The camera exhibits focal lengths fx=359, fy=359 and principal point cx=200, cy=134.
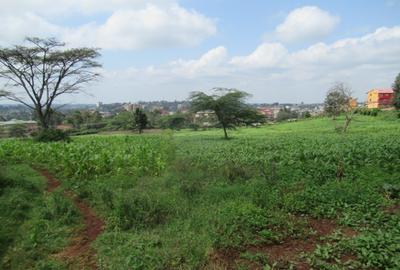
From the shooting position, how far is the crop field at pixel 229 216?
17.9ft

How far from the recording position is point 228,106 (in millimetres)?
26797

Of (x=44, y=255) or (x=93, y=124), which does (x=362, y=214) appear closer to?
(x=44, y=255)

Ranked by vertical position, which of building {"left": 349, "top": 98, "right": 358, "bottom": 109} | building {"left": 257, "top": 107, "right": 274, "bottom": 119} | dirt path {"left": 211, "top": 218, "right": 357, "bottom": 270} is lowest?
dirt path {"left": 211, "top": 218, "right": 357, "bottom": 270}

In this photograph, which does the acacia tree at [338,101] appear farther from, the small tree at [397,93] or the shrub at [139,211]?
the shrub at [139,211]

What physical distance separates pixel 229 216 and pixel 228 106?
803 inches

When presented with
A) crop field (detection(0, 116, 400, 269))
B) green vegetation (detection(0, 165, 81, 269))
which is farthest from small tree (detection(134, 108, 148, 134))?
green vegetation (detection(0, 165, 81, 269))

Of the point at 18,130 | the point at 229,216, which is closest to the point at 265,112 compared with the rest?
the point at 18,130

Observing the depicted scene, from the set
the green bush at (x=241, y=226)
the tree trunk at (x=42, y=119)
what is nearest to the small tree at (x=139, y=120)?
the tree trunk at (x=42, y=119)

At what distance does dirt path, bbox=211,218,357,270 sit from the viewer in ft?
17.0

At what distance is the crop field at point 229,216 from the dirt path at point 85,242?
0.10m

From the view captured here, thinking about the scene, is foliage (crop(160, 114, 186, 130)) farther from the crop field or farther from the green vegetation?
the green vegetation

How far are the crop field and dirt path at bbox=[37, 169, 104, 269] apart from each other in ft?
0.34

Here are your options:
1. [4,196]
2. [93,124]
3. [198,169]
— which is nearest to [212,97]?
[198,169]

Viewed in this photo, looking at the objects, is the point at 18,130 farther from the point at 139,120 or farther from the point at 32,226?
the point at 32,226
